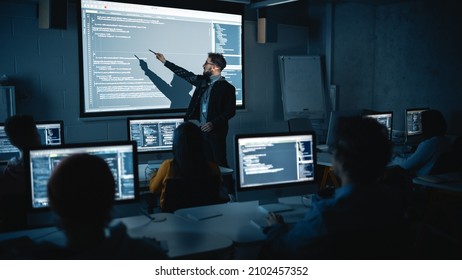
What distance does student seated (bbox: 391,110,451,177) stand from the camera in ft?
13.1

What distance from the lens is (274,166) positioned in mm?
2693

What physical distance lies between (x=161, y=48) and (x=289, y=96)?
80.9 inches

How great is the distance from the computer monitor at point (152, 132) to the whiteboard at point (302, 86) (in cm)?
290

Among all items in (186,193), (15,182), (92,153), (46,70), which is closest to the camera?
(92,153)

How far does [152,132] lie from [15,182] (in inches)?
58.7

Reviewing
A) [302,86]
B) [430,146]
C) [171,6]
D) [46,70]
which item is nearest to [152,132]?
[46,70]

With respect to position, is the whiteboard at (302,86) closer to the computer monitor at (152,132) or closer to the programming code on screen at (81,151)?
the computer monitor at (152,132)

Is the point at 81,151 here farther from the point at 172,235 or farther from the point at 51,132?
the point at 51,132

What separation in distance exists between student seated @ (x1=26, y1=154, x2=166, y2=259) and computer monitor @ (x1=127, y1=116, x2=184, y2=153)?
253 cm

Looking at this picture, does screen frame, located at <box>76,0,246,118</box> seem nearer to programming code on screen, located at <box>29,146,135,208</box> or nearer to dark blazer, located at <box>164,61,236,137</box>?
dark blazer, located at <box>164,61,236,137</box>

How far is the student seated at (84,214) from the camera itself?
1345 mm

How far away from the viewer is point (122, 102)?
5246mm
